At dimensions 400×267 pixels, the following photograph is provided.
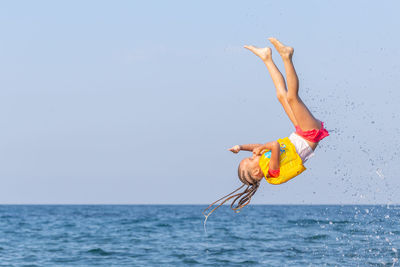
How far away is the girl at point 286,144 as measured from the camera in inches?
335

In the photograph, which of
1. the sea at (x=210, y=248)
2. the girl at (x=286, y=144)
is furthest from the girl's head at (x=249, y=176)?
the sea at (x=210, y=248)

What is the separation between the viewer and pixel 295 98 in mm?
8523

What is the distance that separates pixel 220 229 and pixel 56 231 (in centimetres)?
946

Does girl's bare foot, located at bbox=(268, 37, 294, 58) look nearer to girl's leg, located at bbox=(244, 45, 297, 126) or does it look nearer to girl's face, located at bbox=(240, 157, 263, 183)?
girl's leg, located at bbox=(244, 45, 297, 126)

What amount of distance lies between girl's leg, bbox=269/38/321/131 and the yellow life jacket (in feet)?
1.18

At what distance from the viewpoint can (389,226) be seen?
3152 cm

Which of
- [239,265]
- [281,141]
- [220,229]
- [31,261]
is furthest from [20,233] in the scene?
[281,141]

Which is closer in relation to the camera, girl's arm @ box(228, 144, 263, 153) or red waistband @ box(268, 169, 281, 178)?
girl's arm @ box(228, 144, 263, 153)

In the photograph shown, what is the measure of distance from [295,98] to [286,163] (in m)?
0.85

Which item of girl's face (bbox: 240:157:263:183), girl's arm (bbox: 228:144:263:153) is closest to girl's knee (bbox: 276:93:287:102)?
girl's face (bbox: 240:157:263:183)

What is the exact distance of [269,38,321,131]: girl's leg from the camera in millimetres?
8523

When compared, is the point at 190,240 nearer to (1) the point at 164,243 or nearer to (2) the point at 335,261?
(1) the point at 164,243

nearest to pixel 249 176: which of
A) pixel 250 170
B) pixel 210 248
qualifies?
pixel 250 170

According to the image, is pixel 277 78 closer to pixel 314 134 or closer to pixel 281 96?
pixel 281 96
